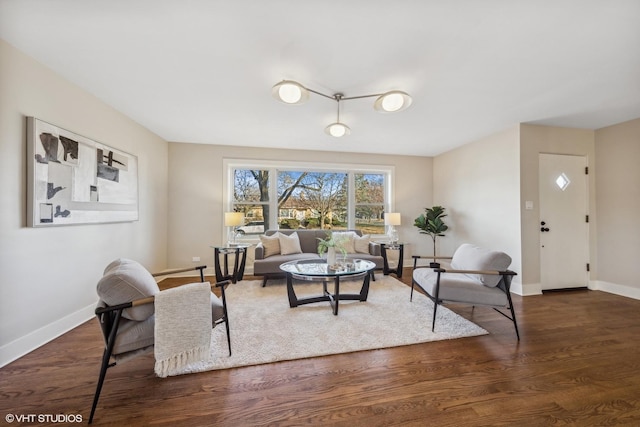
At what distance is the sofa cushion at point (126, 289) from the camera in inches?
57.4

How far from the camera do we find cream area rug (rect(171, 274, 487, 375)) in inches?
78.5

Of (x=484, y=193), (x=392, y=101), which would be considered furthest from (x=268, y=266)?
(x=484, y=193)

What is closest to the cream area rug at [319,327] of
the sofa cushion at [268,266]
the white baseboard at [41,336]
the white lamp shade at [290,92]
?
the sofa cushion at [268,266]

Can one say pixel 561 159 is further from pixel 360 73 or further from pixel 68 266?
pixel 68 266

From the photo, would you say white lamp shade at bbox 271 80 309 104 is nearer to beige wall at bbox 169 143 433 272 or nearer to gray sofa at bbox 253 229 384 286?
gray sofa at bbox 253 229 384 286

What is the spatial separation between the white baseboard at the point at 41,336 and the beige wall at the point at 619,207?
22.5ft

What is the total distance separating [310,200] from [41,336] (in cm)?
399

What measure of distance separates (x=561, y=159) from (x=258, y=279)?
5.19 meters

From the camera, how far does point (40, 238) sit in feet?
6.91

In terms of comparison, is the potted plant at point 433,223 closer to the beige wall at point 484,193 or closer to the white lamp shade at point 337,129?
the beige wall at point 484,193

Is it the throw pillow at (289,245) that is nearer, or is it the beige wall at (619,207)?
the beige wall at (619,207)

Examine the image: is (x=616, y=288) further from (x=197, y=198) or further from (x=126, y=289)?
(x=197, y=198)

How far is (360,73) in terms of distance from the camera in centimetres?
220

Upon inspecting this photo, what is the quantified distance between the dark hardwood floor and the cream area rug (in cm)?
10
